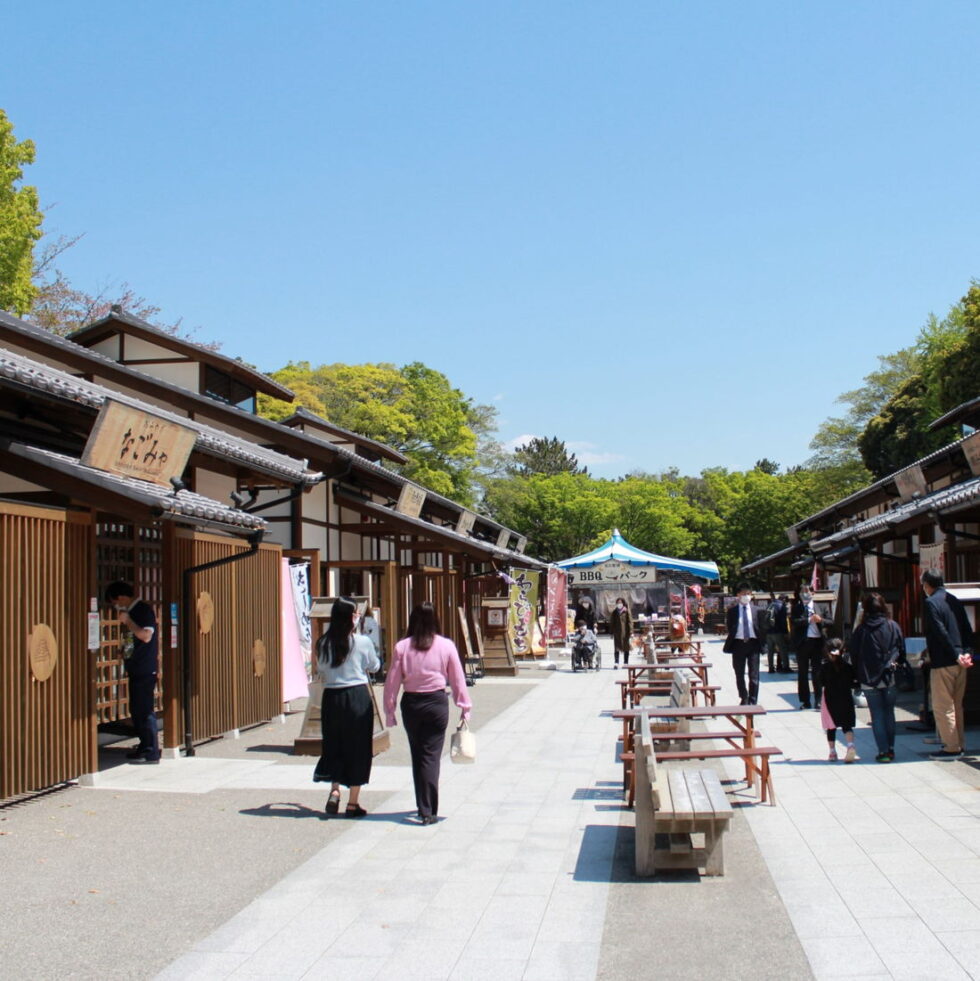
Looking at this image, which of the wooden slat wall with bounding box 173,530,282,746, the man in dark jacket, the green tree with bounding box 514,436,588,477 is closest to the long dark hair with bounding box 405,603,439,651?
the wooden slat wall with bounding box 173,530,282,746

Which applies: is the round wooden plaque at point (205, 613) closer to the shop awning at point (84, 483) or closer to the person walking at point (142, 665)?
the person walking at point (142, 665)

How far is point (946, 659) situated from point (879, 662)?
58cm

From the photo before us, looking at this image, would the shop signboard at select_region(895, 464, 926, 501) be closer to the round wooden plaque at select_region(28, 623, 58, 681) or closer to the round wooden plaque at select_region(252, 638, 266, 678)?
the round wooden plaque at select_region(252, 638, 266, 678)

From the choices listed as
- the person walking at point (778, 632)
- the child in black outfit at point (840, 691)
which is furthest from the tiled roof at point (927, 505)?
the child in black outfit at point (840, 691)

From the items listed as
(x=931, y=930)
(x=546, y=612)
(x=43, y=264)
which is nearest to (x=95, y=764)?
(x=931, y=930)

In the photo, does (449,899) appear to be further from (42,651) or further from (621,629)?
(621,629)

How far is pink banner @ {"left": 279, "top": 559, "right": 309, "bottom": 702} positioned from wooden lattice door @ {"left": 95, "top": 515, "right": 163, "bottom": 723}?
2110mm

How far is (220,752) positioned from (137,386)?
656cm

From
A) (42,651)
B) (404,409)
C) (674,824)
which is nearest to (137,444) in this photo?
(42,651)

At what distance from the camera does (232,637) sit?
40.2 feet

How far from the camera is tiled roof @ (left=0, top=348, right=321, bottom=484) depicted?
322 inches

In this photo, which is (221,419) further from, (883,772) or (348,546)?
(883,772)

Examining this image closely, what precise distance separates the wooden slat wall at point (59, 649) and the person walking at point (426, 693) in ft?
8.95

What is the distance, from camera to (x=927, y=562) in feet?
48.0
